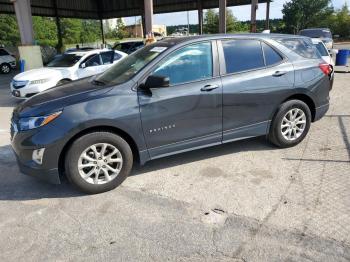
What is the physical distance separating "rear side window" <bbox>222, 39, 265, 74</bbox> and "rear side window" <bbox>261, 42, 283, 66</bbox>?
0.08 meters

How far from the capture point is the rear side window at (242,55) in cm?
464

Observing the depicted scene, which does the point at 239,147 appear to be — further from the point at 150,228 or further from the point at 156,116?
the point at 150,228

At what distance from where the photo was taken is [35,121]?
12.6 feet

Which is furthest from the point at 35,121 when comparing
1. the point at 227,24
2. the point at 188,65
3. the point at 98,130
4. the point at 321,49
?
the point at 227,24

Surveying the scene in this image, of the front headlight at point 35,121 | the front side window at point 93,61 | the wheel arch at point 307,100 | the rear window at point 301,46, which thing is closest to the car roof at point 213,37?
the rear window at point 301,46

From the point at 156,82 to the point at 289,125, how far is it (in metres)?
2.26

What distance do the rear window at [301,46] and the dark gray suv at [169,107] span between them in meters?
0.02

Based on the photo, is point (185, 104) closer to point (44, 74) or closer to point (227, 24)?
point (44, 74)

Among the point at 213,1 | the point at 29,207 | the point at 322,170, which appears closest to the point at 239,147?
the point at 322,170

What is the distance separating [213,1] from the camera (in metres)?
30.9

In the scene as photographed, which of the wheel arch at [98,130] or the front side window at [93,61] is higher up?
the front side window at [93,61]

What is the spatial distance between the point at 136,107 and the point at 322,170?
97.2 inches

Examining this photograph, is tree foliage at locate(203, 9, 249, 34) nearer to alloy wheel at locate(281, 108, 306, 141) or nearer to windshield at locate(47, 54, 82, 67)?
windshield at locate(47, 54, 82, 67)

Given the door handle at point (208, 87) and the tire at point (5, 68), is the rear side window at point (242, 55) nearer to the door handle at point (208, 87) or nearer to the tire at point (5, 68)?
the door handle at point (208, 87)
